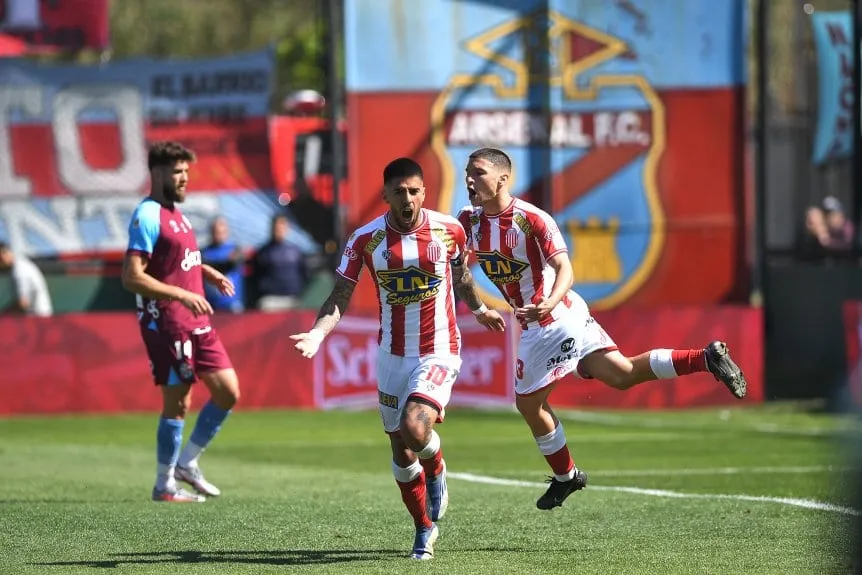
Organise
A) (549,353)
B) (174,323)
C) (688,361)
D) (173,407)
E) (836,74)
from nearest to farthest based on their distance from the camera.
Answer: (549,353), (688,361), (174,323), (173,407), (836,74)

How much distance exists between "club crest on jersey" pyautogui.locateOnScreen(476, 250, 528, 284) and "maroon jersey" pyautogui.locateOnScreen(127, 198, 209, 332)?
2.22 m

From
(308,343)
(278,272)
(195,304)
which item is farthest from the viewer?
(278,272)

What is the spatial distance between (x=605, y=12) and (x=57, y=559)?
15.7 m

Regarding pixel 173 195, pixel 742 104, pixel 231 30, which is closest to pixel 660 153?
pixel 742 104

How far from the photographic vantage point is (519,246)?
9.49 meters

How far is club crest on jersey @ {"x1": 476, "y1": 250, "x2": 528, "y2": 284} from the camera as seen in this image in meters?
9.57

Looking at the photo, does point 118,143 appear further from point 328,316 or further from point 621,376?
point 328,316

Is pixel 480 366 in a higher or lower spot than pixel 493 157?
lower

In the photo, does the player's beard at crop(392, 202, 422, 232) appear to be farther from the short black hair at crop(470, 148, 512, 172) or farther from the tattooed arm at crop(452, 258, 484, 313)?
the short black hair at crop(470, 148, 512, 172)

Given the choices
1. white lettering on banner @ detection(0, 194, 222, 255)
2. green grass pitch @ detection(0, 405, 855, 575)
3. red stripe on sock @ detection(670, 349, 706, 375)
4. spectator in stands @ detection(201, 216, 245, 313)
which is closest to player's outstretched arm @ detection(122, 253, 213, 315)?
green grass pitch @ detection(0, 405, 855, 575)

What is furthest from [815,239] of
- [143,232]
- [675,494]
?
[143,232]

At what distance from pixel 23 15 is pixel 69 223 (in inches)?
118

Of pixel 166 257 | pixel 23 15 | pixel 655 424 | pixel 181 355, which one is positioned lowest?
pixel 655 424

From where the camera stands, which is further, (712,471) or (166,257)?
(712,471)
